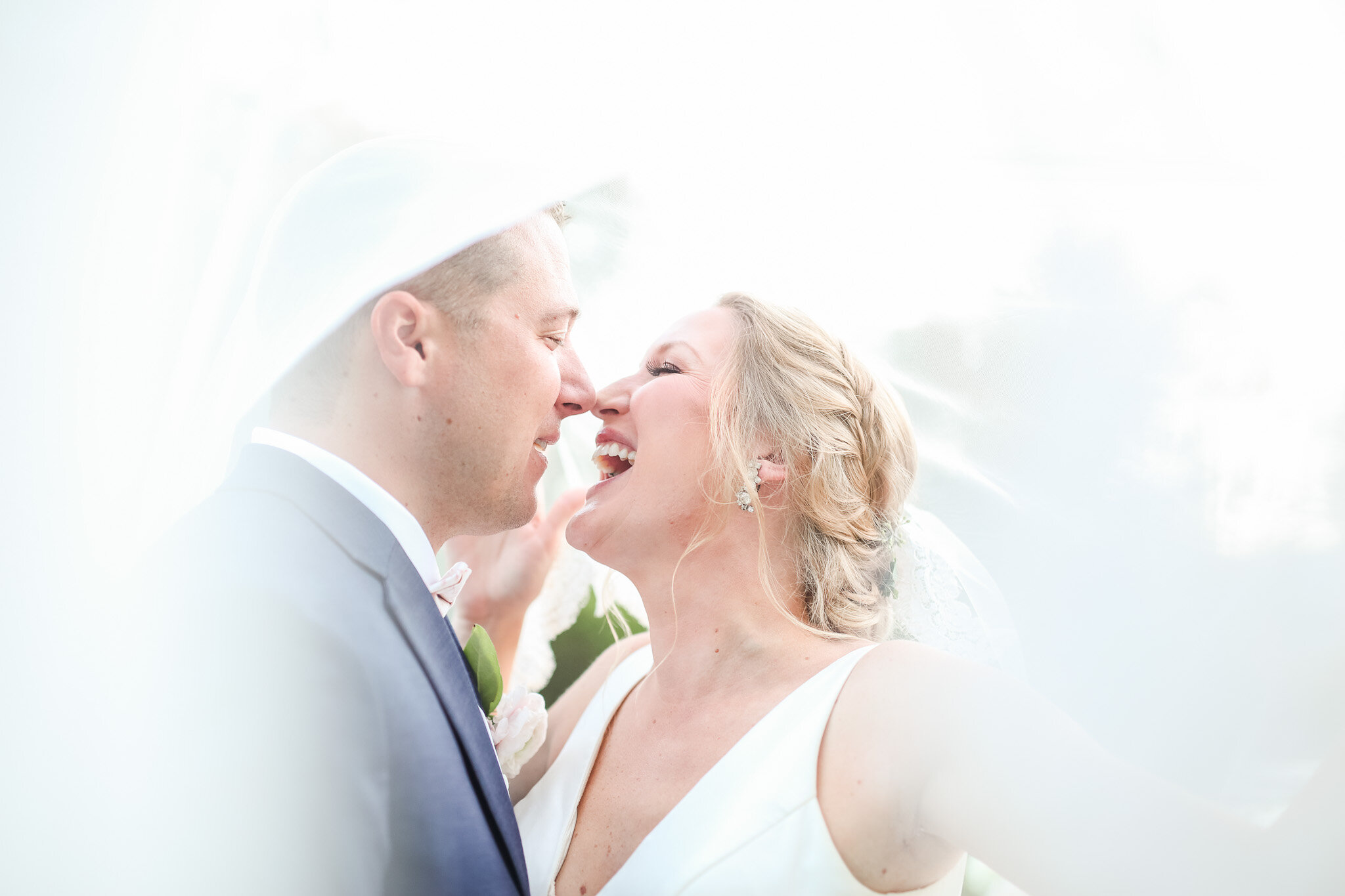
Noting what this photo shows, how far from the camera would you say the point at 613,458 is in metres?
2.79

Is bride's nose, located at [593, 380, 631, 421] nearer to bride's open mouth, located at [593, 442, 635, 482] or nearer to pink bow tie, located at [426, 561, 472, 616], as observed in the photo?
bride's open mouth, located at [593, 442, 635, 482]

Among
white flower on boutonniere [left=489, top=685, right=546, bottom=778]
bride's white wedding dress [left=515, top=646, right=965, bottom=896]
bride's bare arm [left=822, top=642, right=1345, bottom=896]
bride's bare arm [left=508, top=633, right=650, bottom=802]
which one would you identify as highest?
bride's bare arm [left=822, top=642, right=1345, bottom=896]

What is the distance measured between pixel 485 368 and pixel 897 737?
132 cm

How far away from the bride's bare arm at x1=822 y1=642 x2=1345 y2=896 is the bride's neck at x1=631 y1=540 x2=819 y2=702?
395 mm

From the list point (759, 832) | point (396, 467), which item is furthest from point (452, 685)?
point (759, 832)

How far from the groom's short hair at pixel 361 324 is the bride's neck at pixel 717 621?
1.00 m

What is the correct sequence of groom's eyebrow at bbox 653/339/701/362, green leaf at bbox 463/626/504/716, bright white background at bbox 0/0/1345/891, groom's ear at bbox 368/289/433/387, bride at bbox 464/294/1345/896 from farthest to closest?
groom's eyebrow at bbox 653/339/701/362 → green leaf at bbox 463/626/504/716 → groom's ear at bbox 368/289/433/387 → bride at bbox 464/294/1345/896 → bright white background at bbox 0/0/1345/891

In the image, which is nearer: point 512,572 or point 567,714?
point 567,714

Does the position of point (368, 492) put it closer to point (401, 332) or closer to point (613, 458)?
point (401, 332)

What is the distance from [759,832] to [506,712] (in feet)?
3.15

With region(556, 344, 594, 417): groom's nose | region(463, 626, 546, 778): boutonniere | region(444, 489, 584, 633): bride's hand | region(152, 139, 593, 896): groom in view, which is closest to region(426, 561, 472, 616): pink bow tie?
region(152, 139, 593, 896): groom

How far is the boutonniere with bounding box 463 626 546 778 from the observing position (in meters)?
2.52

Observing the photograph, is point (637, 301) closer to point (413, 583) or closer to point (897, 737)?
point (413, 583)

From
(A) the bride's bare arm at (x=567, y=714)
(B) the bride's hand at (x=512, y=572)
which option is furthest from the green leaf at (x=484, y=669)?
(B) the bride's hand at (x=512, y=572)
